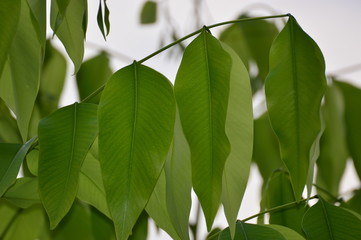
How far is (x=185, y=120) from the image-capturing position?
0.50 metres

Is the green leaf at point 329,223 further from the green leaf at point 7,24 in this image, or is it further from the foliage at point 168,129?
the green leaf at point 7,24

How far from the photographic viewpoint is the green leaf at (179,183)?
1.62 feet

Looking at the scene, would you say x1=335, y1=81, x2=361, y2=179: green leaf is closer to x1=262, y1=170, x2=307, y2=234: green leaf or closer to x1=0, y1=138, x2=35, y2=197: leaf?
x1=262, y1=170, x2=307, y2=234: green leaf

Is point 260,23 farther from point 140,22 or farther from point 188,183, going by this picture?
point 188,183

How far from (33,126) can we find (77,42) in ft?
1.35

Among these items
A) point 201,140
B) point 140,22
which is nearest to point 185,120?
point 201,140

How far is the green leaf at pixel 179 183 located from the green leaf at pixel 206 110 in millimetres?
30

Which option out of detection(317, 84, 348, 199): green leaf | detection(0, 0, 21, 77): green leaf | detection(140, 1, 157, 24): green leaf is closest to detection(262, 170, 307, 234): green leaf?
detection(317, 84, 348, 199): green leaf

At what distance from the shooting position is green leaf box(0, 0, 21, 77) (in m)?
0.46

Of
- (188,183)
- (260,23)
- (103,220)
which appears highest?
(260,23)

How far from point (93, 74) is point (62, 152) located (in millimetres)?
465

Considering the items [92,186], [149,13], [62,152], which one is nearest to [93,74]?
[149,13]

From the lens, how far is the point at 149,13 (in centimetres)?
118

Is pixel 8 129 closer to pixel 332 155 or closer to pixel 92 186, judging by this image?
pixel 92 186
